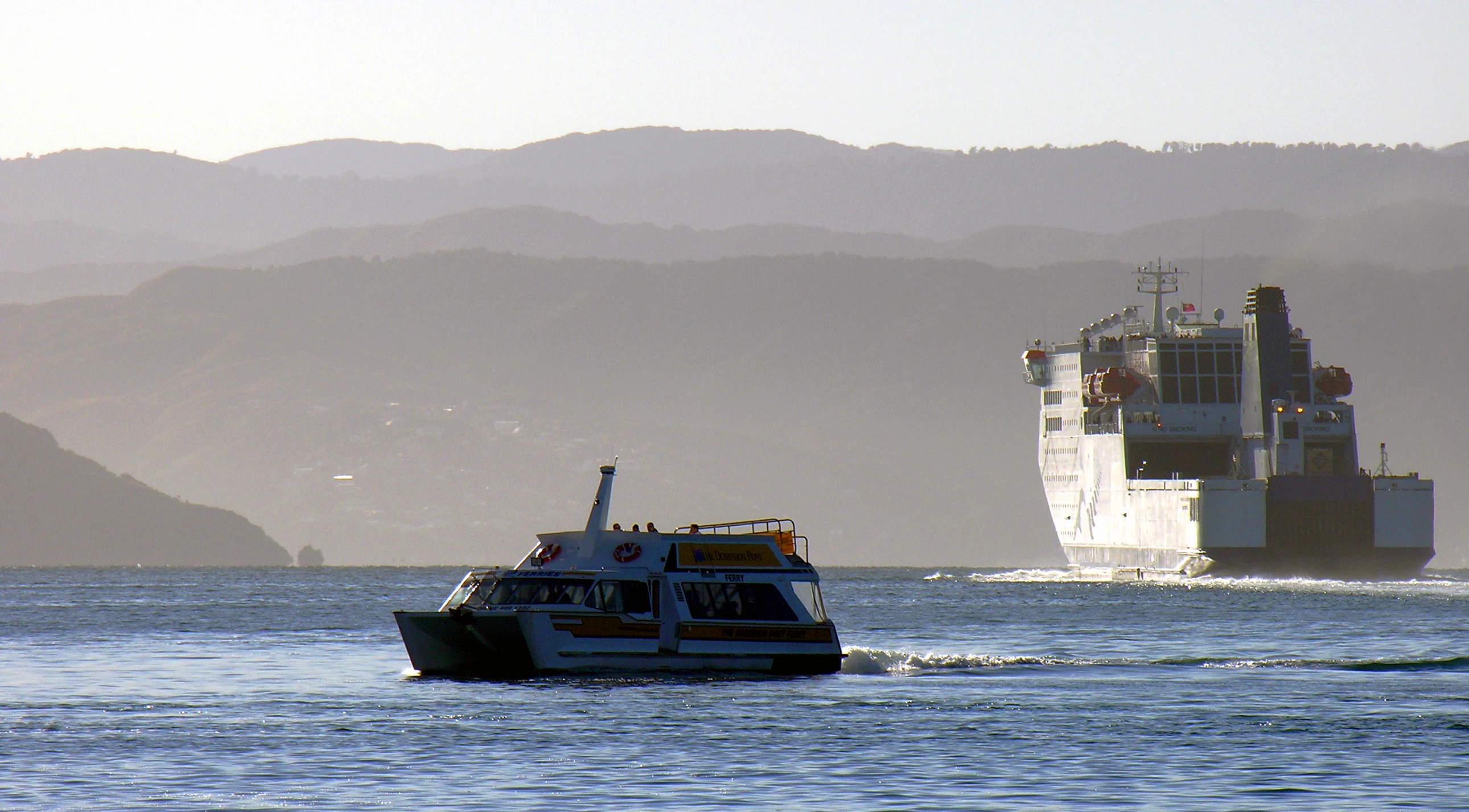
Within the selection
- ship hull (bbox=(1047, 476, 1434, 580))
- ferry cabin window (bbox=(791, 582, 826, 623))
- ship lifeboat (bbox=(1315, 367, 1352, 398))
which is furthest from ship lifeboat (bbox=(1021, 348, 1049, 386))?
ferry cabin window (bbox=(791, 582, 826, 623))

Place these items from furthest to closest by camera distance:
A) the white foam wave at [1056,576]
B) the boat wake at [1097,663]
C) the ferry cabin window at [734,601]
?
the white foam wave at [1056,576], the boat wake at [1097,663], the ferry cabin window at [734,601]

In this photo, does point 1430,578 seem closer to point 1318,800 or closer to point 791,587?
point 791,587

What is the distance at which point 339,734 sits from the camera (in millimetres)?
34062

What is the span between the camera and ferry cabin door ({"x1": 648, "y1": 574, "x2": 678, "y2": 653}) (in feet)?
136

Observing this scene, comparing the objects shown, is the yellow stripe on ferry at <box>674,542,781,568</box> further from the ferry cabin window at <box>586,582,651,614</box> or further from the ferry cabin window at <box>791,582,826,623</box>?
the ferry cabin window at <box>586,582,651,614</box>

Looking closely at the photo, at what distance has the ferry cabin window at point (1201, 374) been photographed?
13550 cm

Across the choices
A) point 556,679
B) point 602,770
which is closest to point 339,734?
point 602,770

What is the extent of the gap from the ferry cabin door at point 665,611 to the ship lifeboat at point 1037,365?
113 m

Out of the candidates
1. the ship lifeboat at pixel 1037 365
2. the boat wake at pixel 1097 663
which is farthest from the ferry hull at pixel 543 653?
the ship lifeboat at pixel 1037 365

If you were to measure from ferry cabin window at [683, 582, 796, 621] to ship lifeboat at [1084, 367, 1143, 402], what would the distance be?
98.7 m

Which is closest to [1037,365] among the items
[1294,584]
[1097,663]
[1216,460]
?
[1216,460]

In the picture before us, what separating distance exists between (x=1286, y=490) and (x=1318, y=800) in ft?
322

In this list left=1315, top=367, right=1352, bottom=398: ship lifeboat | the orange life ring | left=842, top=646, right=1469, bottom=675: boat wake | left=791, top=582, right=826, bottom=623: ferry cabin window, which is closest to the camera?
the orange life ring

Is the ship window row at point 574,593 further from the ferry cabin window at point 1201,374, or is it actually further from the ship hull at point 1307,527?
the ferry cabin window at point 1201,374
